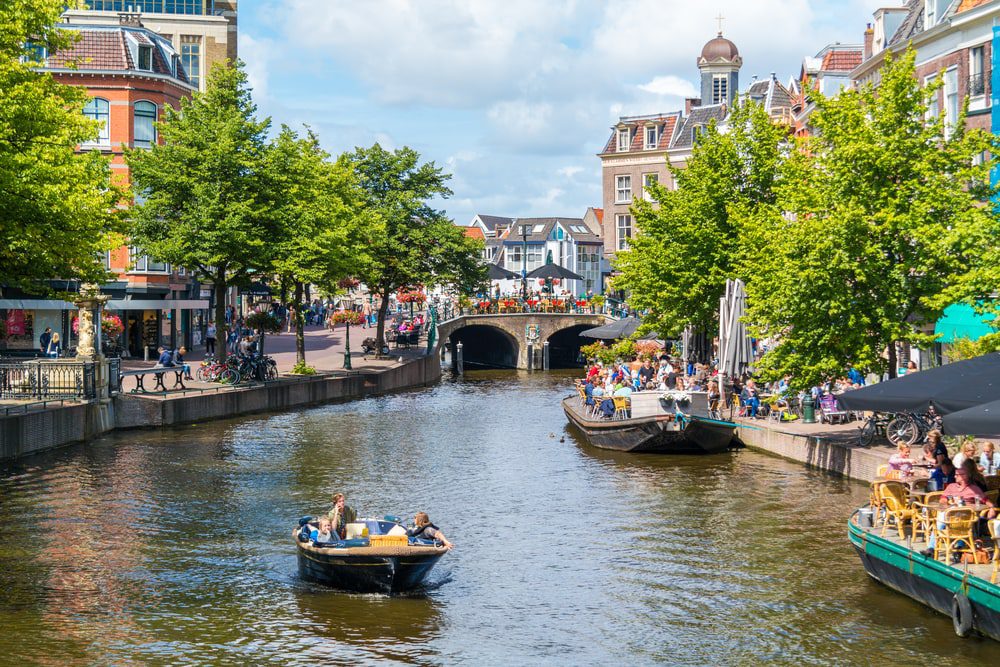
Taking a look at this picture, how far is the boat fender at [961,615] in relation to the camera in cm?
1862

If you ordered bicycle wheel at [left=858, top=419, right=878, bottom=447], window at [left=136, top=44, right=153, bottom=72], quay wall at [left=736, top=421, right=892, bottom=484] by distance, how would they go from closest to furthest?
quay wall at [left=736, top=421, right=892, bottom=484]
bicycle wheel at [left=858, top=419, right=878, bottom=447]
window at [left=136, top=44, right=153, bottom=72]

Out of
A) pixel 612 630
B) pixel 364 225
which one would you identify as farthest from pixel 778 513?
pixel 364 225

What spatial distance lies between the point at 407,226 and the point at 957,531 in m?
54.3

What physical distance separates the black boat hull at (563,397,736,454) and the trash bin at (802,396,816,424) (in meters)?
2.22

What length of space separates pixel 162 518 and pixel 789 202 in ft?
63.4

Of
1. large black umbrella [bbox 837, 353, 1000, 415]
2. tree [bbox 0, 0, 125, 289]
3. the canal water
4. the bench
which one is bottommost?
the canal water

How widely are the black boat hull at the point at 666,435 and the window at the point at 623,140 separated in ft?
247

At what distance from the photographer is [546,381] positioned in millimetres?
76812

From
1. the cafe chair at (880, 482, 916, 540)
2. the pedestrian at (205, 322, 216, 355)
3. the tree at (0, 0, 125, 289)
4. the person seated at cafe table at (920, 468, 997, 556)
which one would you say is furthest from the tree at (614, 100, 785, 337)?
the person seated at cafe table at (920, 468, 997, 556)

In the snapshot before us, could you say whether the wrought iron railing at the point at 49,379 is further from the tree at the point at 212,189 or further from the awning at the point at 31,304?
the awning at the point at 31,304

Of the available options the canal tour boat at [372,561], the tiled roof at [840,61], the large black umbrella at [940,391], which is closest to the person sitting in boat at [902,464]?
the large black umbrella at [940,391]

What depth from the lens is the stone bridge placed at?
8962cm

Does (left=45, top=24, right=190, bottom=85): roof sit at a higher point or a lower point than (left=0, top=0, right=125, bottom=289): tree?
higher

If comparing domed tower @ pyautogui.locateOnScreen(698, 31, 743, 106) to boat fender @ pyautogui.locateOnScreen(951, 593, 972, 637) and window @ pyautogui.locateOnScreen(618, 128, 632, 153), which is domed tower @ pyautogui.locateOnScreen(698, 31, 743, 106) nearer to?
window @ pyautogui.locateOnScreen(618, 128, 632, 153)
